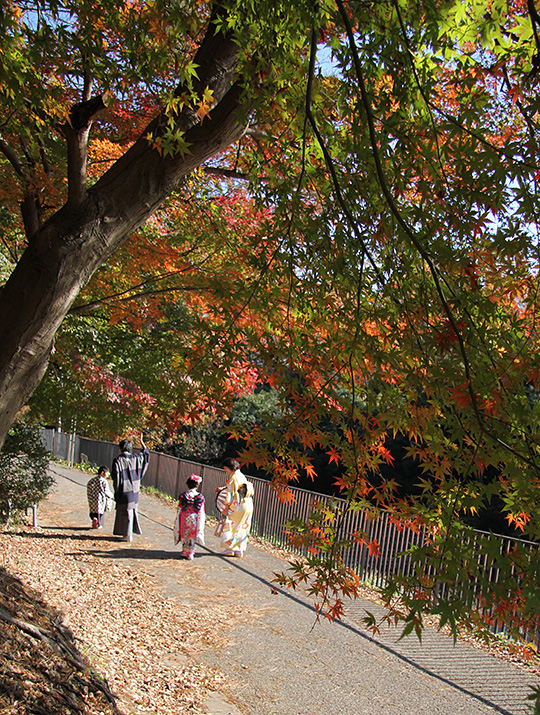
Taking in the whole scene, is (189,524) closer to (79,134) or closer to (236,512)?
(236,512)

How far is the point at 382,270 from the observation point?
2715 millimetres

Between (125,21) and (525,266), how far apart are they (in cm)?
374

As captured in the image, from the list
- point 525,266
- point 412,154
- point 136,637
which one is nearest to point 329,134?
point 412,154

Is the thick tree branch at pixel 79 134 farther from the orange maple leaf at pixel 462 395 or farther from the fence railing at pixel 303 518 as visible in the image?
the orange maple leaf at pixel 462 395

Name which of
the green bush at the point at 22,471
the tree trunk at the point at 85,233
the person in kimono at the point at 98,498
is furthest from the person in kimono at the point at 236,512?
the tree trunk at the point at 85,233

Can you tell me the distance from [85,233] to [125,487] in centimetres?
751

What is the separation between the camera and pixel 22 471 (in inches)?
431

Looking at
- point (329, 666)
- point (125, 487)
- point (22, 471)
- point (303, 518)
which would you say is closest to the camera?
point (329, 666)

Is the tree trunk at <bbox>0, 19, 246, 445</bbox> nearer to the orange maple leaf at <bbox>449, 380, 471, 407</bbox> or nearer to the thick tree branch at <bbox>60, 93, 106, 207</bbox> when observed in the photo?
the thick tree branch at <bbox>60, 93, 106, 207</bbox>

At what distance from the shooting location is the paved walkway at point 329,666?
16.4ft

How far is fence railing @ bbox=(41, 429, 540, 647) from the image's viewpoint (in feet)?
26.9

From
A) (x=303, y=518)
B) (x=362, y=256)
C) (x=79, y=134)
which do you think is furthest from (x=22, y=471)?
(x=362, y=256)

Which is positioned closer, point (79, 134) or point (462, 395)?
point (462, 395)

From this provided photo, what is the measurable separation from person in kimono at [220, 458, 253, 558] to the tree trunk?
6.25 meters
